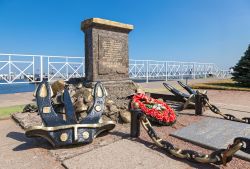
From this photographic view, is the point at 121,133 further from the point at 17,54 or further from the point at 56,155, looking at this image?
the point at 17,54

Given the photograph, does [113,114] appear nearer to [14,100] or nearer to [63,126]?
[63,126]

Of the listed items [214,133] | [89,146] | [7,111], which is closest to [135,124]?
[89,146]

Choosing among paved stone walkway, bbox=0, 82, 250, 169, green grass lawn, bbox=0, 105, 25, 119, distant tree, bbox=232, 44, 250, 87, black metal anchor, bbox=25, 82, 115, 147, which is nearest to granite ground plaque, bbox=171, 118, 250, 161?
paved stone walkway, bbox=0, 82, 250, 169

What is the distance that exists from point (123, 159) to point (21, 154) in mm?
1483

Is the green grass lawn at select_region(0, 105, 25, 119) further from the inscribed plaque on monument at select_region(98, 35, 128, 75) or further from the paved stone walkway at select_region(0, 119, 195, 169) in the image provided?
the inscribed plaque on monument at select_region(98, 35, 128, 75)

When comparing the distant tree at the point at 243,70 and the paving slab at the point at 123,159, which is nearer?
the paving slab at the point at 123,159

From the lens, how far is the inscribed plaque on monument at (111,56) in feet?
20.1

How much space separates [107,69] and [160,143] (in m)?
3.79

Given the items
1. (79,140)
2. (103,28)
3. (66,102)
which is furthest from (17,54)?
(79,140)

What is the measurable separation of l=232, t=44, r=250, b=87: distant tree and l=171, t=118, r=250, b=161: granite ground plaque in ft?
35.9

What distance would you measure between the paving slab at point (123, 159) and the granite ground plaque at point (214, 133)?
778mm

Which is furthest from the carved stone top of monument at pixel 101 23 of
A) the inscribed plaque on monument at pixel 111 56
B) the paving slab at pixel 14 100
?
the paving slab at pixel 14 100

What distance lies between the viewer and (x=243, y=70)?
1385 cm

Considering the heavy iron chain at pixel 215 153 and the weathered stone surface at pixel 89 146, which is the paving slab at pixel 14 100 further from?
the heavy iron chain at pixel 215 153
